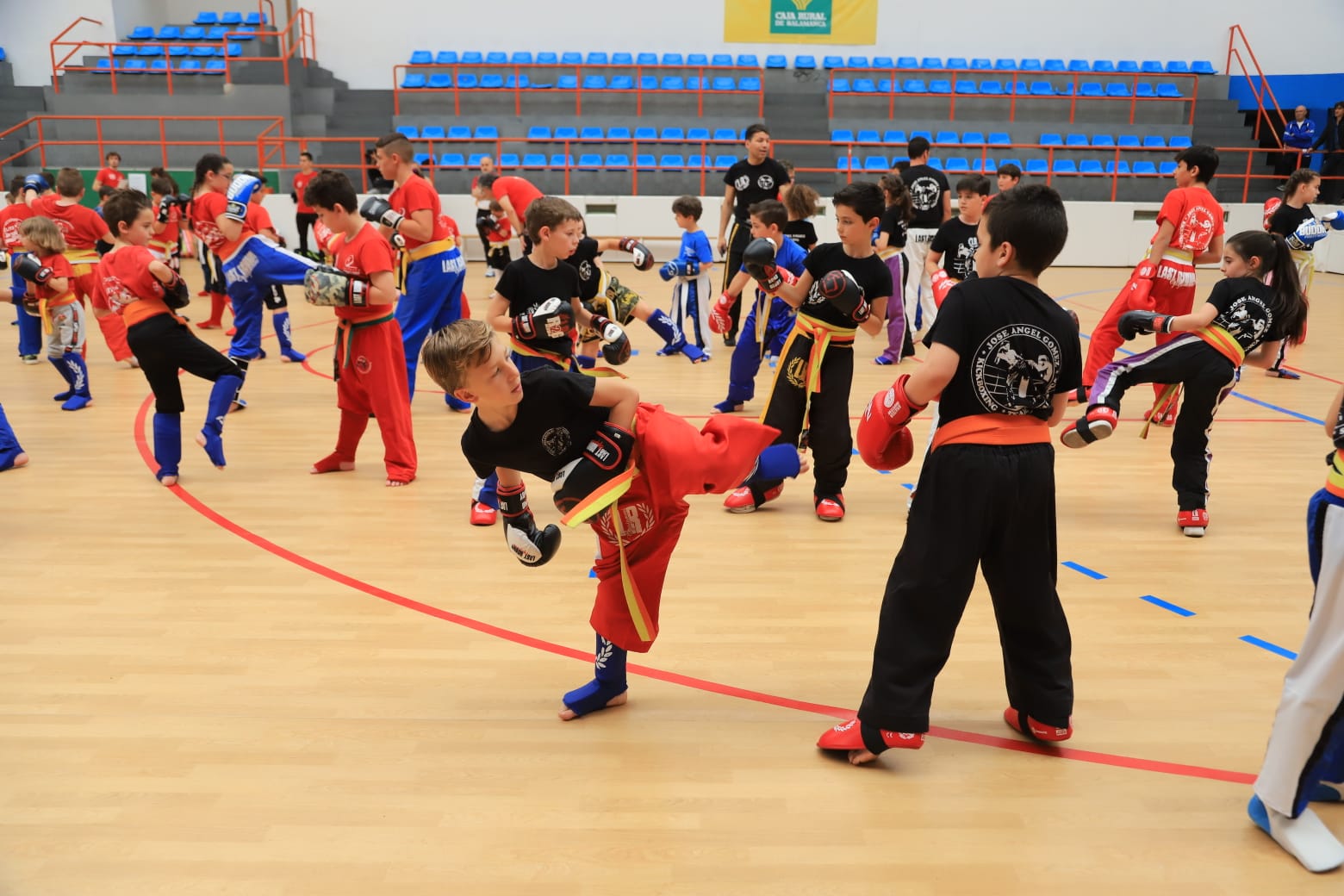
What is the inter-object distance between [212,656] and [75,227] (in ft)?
Result: 24.0

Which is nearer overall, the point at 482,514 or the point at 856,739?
the point at 856,739

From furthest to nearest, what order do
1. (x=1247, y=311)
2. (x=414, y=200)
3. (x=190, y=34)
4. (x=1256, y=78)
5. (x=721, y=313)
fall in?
(x=190, y=34) < (x=1256, y=78) < (x=414, y=200) < (x=721, y=313) < (x=1247, y=311)

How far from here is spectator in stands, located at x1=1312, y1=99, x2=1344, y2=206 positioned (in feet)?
57.6

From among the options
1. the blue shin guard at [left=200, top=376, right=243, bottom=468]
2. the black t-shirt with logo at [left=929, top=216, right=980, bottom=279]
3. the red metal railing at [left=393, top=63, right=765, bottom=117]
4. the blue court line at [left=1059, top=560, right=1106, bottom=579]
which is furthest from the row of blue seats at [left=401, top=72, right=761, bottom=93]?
the blue court line at [left=1059, top=560, right=1106, bottom=579]

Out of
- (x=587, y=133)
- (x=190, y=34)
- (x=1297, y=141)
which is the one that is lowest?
(x=1297, y=141)

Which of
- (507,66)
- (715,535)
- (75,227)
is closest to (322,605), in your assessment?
(715,535)

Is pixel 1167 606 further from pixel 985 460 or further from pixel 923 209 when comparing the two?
pixel 923 209

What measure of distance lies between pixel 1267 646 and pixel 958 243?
5.22 metres

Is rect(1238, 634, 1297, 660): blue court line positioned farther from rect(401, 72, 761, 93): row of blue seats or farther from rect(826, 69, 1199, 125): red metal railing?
rect(401, 72, 761, 93): row of blue seats

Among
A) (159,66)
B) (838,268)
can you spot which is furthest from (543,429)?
(159,66)

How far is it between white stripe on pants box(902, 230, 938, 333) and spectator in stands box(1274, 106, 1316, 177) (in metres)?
11.4

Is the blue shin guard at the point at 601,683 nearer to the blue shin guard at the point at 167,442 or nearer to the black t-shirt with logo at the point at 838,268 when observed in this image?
the black t-shirt with logo at the point at 838,268

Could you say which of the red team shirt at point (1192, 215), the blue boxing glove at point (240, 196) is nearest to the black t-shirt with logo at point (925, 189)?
the red team shirt at point (1192, 215)

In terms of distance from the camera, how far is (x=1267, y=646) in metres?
4.16
